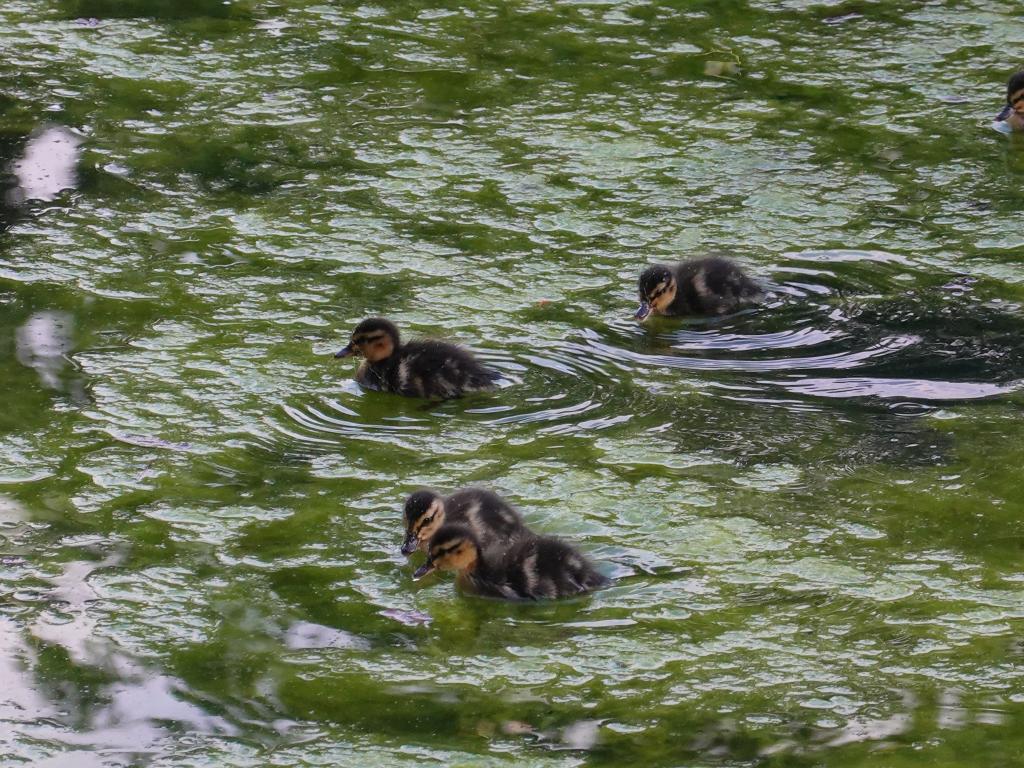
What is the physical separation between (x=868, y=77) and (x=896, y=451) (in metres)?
3.43

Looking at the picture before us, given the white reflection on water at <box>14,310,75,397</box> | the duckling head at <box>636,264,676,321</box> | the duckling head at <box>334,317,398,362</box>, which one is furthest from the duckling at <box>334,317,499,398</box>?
the white reflection on water at <box>14,310,75,397</box>

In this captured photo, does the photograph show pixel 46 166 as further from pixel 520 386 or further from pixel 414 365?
pixel 520 386

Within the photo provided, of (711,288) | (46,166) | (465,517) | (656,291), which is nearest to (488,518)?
(465,517)

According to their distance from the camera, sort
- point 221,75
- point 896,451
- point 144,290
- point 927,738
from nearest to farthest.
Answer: point 927,738 < point 896,451 < point 144,290 < point 221,75

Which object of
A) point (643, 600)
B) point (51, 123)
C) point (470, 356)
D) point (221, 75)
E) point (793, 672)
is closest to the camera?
point (793, 672)

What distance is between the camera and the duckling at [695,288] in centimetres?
557

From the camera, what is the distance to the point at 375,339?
5188 millimetres

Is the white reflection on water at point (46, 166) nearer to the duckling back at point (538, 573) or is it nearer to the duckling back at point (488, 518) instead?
the duckling back at point (488, 518)

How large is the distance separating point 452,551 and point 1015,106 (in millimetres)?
4083

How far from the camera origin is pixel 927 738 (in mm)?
3467

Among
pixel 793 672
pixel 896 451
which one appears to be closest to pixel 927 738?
pixel 793 672

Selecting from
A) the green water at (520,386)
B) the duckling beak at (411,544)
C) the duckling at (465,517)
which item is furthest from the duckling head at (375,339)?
the duckling beak at (411,544)

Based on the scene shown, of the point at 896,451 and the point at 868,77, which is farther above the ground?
the point at 868,77

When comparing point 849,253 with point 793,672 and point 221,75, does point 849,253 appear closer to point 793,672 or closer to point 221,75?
point 793,672
